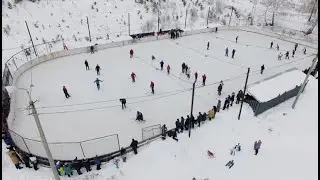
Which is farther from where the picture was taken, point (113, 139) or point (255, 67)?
point (255, 67)

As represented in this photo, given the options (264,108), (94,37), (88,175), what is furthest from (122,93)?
(94,37)

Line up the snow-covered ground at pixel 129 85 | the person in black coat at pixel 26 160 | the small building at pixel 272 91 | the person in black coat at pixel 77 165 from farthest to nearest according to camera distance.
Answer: the small building at pixel 272 91, the snow-covered ground at pixel 129 85, the person in black coat at pixel 26 160, the person in black coat at pixel 77 165

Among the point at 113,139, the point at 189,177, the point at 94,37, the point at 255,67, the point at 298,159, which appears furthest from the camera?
the point at 94,37

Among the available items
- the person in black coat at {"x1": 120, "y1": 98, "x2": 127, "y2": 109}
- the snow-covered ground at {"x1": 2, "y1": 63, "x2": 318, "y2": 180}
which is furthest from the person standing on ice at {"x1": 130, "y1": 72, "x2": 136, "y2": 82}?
the snow-covered ground at {"x1": 2, "y1": 63, "x2": 318, "y2": 180}

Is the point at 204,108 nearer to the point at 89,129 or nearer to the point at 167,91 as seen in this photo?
the point at 167,91

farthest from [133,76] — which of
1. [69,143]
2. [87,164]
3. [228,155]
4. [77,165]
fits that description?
[228,155]

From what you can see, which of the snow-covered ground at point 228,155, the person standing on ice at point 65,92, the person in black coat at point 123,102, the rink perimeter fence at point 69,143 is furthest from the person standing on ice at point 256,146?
the person standing on ice at point 65,92

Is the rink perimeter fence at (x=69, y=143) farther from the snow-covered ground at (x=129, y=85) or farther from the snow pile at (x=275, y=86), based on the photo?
the snow pile at (x=275, y=86)
